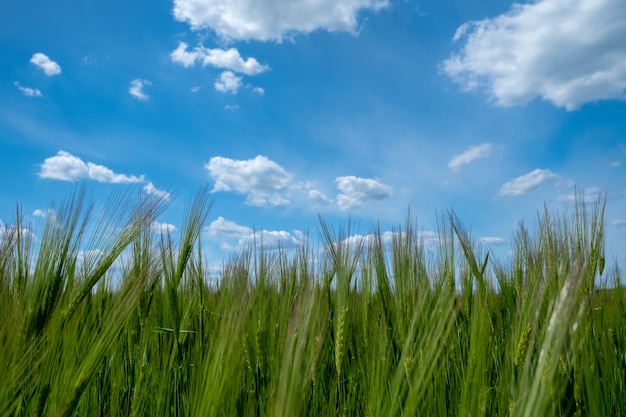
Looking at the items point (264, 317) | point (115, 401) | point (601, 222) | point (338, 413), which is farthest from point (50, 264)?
point (601, 222)

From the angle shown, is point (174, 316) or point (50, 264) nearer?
point (50, 264)

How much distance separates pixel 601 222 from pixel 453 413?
111 centimetres

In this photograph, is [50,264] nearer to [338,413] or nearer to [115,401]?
[115,401]

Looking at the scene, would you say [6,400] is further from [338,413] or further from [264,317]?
[338,413]

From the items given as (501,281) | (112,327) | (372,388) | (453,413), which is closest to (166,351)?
(112,327)

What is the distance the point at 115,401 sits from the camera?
7.26 ft

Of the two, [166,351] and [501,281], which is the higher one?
[501,281]

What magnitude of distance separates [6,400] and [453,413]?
1.61 m

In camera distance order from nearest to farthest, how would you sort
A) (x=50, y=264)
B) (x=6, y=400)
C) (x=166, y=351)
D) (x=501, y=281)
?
(x=6, y=400)
(x=50, y=264)
(x=166, y=351)
(x=501, y=281)

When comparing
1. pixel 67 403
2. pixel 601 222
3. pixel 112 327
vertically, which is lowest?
pixel 67 403

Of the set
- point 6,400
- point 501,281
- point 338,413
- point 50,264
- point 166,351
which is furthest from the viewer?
point 501,281

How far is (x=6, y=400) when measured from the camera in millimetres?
1399

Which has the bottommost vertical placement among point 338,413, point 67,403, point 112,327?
point 338,413

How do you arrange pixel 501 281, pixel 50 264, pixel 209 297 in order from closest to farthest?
pixel 50 264 → pixel 209 297 → pixel 501 281
